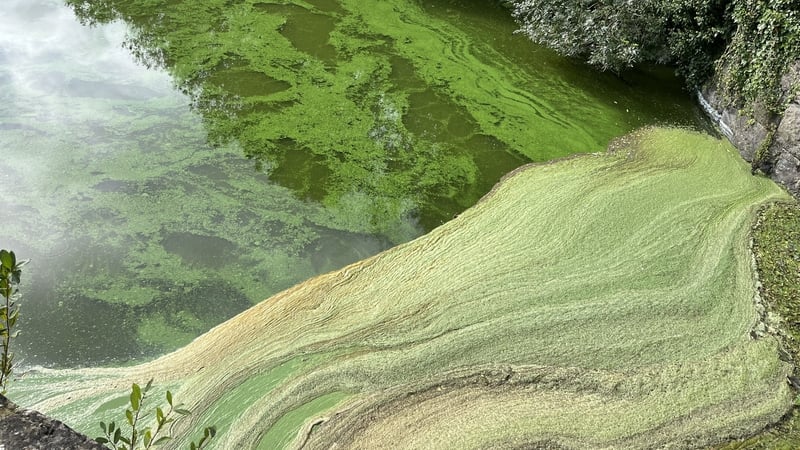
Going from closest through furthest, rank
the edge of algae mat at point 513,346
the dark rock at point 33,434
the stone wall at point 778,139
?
the dark rock at point 33,434
the edge of algae mat at point 513,346
the stone wall at point 778,139

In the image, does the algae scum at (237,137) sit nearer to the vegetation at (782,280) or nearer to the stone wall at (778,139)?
the stone wall at (778,139)

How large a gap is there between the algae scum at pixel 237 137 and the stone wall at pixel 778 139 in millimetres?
503

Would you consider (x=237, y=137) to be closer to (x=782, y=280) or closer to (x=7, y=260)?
(x=7, y=260)

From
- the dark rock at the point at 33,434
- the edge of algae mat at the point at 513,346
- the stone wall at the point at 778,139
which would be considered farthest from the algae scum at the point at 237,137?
the dark rock at the point at 33,434

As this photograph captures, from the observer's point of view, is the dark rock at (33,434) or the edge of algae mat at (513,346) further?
the edge of algae mat at (513,346)

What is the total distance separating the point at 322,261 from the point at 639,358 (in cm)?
159

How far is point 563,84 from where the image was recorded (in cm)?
472

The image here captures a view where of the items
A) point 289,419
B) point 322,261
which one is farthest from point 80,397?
point 322,261

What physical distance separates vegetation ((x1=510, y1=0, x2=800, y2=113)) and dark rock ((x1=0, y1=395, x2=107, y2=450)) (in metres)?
4.08

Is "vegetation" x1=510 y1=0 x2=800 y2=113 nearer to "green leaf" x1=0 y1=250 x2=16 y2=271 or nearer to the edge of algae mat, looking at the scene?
the edge of algae mat

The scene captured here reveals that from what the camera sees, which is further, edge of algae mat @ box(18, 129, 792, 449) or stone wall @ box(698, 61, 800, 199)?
stone wall @ box(698, 61, 800, 199)

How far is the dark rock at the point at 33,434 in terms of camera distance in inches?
40.4

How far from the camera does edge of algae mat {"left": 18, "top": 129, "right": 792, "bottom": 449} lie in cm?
224

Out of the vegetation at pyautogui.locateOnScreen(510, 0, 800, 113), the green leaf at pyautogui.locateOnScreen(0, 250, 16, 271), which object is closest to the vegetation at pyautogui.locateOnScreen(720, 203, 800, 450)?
the vegetation at pyautogui.locateOnScreen(510, 0, 800, 113)
